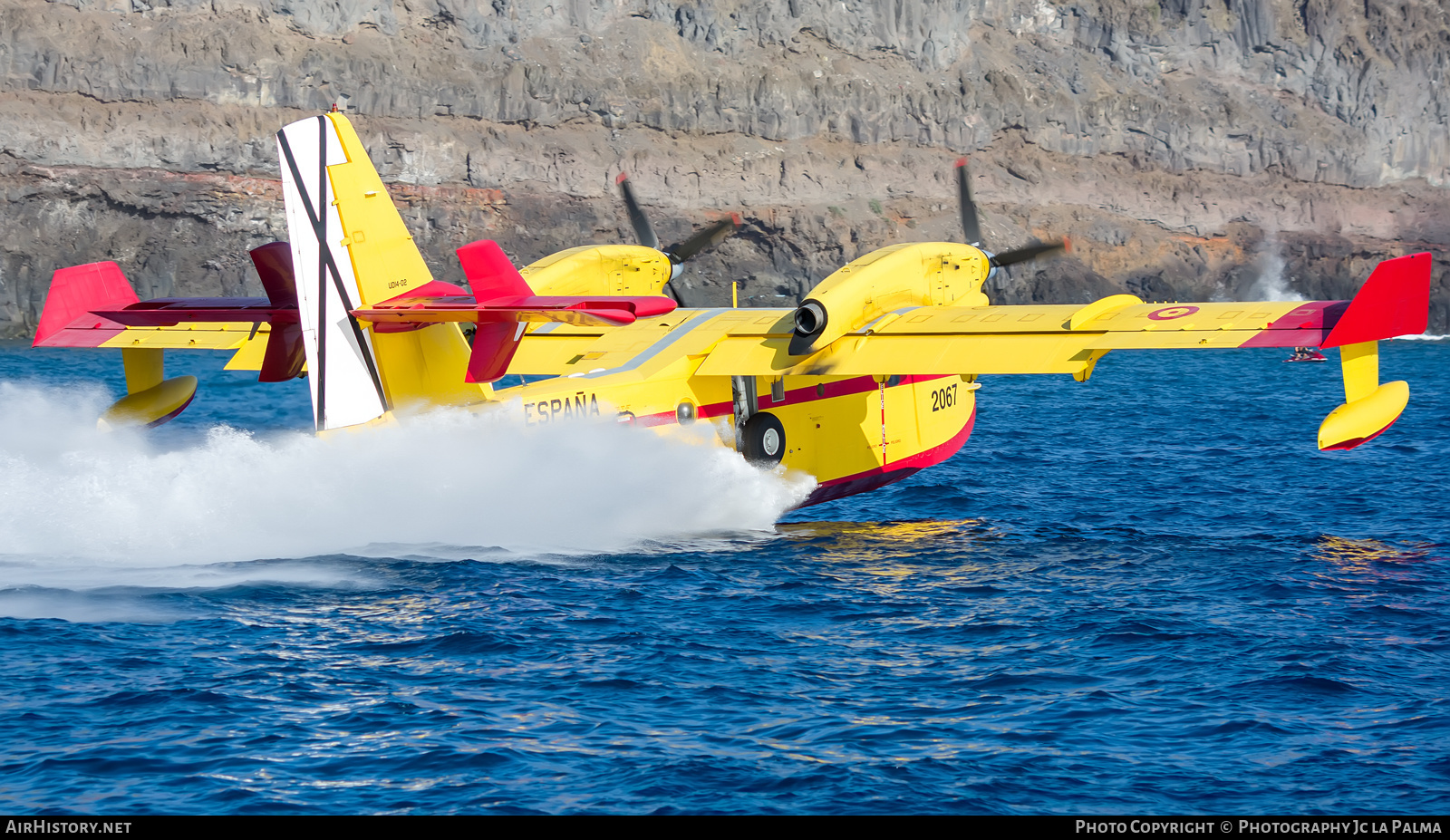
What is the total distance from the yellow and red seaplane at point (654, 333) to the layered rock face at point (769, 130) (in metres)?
46.3

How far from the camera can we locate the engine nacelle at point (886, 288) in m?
20.4

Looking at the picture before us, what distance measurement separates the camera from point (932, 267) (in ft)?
74.0

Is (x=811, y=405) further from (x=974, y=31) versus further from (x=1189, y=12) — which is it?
(x=1189, y=12)

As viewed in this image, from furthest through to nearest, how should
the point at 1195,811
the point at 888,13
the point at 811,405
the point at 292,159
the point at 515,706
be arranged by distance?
the point at 888,13
the point at 811,405
the point at 292,159
the point at 515,706
the point at 1195,811

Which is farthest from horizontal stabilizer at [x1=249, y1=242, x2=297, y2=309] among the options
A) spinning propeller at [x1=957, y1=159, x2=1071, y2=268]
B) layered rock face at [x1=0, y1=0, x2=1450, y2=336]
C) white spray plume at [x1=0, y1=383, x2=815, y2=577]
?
layered rock face at [x1=0, y1=0, x2=1450, y2=336]

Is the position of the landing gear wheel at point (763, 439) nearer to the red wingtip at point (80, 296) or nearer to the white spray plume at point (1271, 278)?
the red wingtip at point (80, 296)

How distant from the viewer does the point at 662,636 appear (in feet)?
47.7

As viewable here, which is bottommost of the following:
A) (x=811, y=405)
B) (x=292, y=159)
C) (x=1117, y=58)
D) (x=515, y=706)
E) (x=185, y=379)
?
(x=515, y=706)

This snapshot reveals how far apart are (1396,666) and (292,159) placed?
1390 cm

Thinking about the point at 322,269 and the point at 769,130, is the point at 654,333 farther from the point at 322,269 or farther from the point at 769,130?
the point at 769,130

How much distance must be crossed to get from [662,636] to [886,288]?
8995 mm

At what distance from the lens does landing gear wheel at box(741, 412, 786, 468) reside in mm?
21438

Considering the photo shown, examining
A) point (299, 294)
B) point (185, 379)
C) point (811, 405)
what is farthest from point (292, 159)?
point (811, 405)

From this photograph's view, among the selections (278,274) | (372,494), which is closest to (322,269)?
(278,274)
